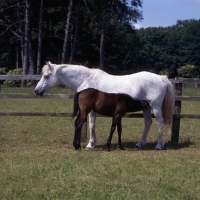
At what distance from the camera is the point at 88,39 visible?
4759 cm

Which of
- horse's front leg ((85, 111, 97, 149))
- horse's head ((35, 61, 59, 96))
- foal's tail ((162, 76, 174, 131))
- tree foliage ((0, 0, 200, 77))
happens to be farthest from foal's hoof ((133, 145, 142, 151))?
tree foliage ((0, 0, 200, 77))

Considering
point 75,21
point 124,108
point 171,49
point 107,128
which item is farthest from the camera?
point 171,49

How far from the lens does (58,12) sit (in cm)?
4134

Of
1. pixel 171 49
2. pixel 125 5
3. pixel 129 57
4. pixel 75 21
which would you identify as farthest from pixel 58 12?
pixel 171 49

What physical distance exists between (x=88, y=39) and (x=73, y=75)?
40092 millimetres

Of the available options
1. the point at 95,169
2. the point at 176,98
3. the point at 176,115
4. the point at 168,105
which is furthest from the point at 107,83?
the point at 95,169

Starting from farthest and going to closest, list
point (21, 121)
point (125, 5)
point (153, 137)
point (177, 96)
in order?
point (125, 5) < point (21, 121) < point (153, 137) < point (177, 96)

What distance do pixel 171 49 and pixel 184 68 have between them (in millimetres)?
14902

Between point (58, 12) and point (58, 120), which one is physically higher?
point (58, 12)

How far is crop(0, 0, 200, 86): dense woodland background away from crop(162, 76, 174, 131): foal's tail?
25.9m

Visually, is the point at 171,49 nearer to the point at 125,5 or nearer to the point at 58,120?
the point at 125,5

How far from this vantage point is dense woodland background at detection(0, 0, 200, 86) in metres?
34.9

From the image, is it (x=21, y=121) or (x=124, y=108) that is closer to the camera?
(x=124, y=108)

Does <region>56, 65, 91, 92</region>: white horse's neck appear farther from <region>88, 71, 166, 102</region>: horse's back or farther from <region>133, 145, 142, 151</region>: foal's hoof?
<region>133, 145, 142, 151</region>: foal's hoof
